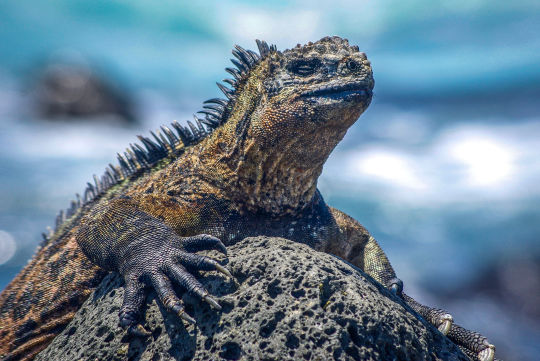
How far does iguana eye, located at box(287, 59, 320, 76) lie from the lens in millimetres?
3631

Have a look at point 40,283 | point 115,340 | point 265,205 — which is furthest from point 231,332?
point 40,283

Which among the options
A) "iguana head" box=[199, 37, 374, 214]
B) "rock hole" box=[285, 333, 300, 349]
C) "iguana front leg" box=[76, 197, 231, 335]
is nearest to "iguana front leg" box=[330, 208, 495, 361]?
"iguana head" box=[199, 37, 374, 214]

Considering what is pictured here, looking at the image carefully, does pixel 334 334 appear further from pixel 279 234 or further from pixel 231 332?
pixel 279 234

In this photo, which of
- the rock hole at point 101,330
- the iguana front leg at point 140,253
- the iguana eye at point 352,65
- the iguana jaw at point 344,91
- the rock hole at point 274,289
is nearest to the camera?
the rock hole at point 274,289

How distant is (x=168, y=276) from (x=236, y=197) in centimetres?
123

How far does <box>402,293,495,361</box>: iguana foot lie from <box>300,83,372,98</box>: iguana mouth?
2.04 meters

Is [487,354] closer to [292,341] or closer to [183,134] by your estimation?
[292,341]

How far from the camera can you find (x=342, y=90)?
3.37m

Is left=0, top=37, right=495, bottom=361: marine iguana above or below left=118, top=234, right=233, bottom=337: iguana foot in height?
above

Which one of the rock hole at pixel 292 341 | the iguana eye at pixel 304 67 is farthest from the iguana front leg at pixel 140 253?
the iguana eye at pixel 304 67

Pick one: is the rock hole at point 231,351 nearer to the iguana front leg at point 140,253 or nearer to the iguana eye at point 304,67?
the iguana front leg at point 140,253

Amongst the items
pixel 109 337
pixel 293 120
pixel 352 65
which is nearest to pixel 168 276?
pixel 109 337

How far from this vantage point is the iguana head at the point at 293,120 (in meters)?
3.40

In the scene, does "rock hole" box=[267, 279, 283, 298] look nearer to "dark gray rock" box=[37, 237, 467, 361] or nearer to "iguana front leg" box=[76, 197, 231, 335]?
"dark gray rock" box=[37, 237, 467, 361]
